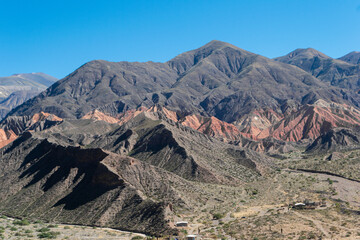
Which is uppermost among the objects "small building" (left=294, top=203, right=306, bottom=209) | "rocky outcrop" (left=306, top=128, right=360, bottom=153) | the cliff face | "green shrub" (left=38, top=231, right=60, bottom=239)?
the cliff face

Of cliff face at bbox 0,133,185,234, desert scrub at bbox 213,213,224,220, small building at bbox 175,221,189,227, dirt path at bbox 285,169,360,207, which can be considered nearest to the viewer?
small building at bbox 175,221,189,227

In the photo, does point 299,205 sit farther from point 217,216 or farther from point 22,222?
point 22,222

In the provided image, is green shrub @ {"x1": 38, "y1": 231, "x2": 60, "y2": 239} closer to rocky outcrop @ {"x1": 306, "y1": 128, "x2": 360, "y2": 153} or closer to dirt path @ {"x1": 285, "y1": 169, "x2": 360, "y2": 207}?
dirt path @ {"x1": 285, "y1": 169, "x2": 360, "y2": 207}

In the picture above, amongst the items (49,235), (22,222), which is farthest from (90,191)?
(49,235)

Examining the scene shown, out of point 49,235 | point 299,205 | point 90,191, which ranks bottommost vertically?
point 299,205

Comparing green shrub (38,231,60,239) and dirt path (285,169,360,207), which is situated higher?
green shrub (38,231,60,239)

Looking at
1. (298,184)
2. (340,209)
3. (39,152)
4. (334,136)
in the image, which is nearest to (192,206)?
(340,209)

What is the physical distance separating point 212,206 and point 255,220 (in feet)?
46.5

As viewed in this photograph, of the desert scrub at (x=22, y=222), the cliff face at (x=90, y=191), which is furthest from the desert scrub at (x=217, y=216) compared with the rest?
the desert scrub at (x=22, y=222)

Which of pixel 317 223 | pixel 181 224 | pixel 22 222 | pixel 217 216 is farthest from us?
pixel 217 216

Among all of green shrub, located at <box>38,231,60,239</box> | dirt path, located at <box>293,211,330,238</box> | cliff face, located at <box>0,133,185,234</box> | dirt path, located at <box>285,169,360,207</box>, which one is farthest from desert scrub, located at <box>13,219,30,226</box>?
dirt path, located at <box>285,169,360,207</box>

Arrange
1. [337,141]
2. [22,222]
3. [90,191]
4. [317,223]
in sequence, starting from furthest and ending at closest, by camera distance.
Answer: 1. [337,141]
2. [90,191]
3. [22,222]
4. [317,223]

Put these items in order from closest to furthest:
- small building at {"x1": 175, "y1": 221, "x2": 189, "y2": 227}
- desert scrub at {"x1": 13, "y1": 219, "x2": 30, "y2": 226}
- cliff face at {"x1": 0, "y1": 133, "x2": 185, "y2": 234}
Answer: small building at {"x1": 175, "y1": 221, "x2": 189, "y2": 227} → cliff face at {"x1": 0, "y1": 133, "x2": 185, "y2": 234} → desert scrub at {"x1": 13, "y1": 219, "x2": 30, "y2": 226}

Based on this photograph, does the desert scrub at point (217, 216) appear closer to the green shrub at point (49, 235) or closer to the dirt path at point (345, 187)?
the green shrub at point (49, 235)
